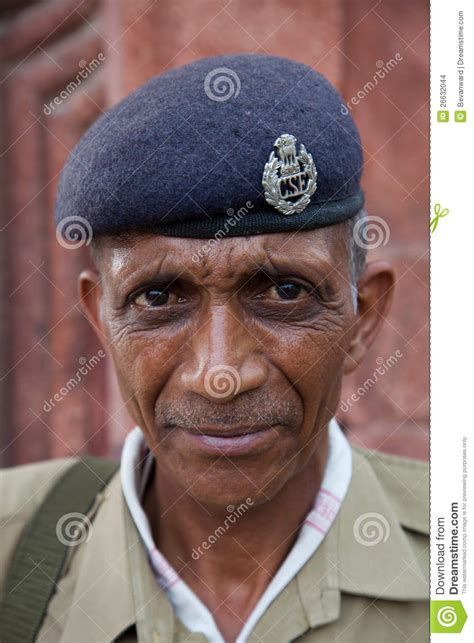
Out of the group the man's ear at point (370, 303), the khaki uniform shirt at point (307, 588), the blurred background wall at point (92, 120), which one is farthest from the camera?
the blurred background wall at point (92, 120)

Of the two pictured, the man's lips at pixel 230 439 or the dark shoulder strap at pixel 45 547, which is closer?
the man's lips at pixel 230 439

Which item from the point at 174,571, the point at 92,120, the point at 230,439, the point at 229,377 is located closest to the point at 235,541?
the point at 174,571

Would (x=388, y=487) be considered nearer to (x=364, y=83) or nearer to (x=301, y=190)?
(x=301, y=190)

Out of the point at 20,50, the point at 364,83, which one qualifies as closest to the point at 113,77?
the point at 20,50

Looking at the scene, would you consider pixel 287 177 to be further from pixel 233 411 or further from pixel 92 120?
pixel 92 120

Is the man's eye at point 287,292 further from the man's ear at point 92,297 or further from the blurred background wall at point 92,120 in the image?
the blurred background wall at point 92,120

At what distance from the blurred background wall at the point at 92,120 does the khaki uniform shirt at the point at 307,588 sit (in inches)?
24.5

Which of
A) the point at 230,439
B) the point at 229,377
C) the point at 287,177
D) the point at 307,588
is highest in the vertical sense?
the point at 287,177

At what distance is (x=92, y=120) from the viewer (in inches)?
85.8

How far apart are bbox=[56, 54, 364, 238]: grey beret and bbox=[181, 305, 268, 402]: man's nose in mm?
149

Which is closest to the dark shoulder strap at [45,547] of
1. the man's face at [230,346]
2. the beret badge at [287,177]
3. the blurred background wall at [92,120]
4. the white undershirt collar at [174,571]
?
the white undershirt collar at [174,571]

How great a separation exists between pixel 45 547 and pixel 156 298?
55 cm

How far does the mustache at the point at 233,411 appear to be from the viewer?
123 centimetres
